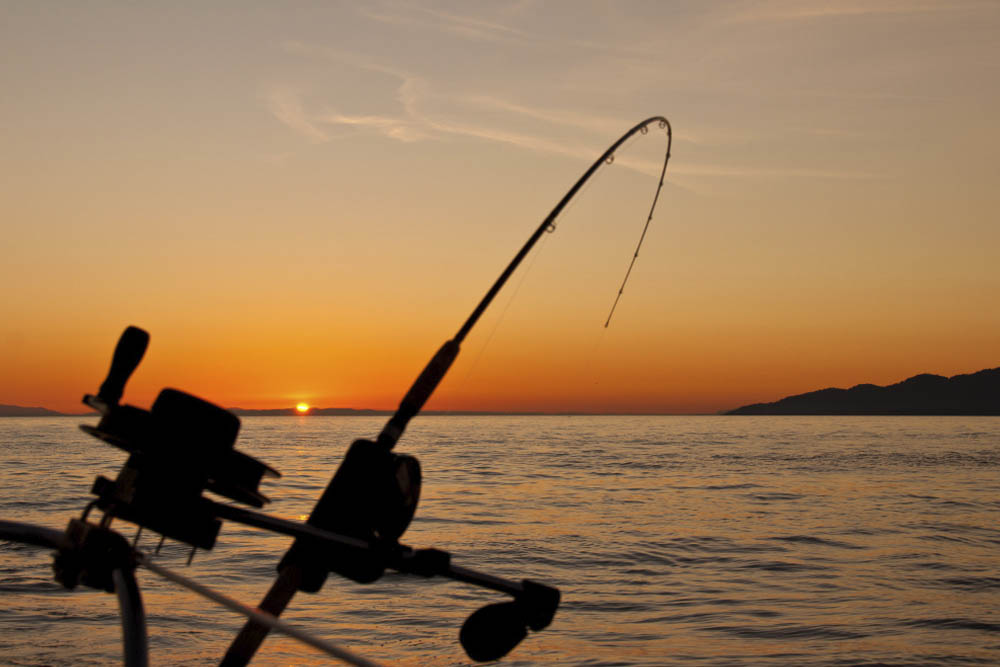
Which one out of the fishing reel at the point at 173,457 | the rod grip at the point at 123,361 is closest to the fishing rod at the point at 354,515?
the fishing reel at the point at 173,457

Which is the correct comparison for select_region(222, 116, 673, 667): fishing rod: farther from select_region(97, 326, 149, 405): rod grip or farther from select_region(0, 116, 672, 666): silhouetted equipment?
select_region(97, 326, 149, 405): rod grip

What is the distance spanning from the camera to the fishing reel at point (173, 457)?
2.20 m

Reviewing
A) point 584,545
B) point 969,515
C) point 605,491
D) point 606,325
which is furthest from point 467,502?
point 606,325

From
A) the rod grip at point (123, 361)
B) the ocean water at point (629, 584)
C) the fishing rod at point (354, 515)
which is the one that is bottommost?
the ocean water at point (629, 584)

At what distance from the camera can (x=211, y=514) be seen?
2.22 meters

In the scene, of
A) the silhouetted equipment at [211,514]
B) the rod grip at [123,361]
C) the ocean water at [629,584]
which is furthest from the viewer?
the ocean water at [629,584]

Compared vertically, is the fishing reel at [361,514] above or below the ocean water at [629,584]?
above

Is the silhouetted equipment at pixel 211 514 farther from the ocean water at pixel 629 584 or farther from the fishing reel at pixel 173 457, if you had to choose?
the ocean water at pixel 629 584

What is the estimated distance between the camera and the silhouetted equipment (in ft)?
7.19

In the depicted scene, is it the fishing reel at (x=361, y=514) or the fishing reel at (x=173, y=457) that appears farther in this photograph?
the fishing reel at (x=361, y=514)

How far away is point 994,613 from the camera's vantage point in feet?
36.3

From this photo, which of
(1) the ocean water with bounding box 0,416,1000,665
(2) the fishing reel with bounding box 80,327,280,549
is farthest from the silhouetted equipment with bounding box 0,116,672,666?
(1) the ocean water with bounding box 0,416,1000,665

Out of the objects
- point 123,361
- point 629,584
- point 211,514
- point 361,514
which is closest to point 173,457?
point 211,514

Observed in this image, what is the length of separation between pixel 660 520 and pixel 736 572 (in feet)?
22.4
